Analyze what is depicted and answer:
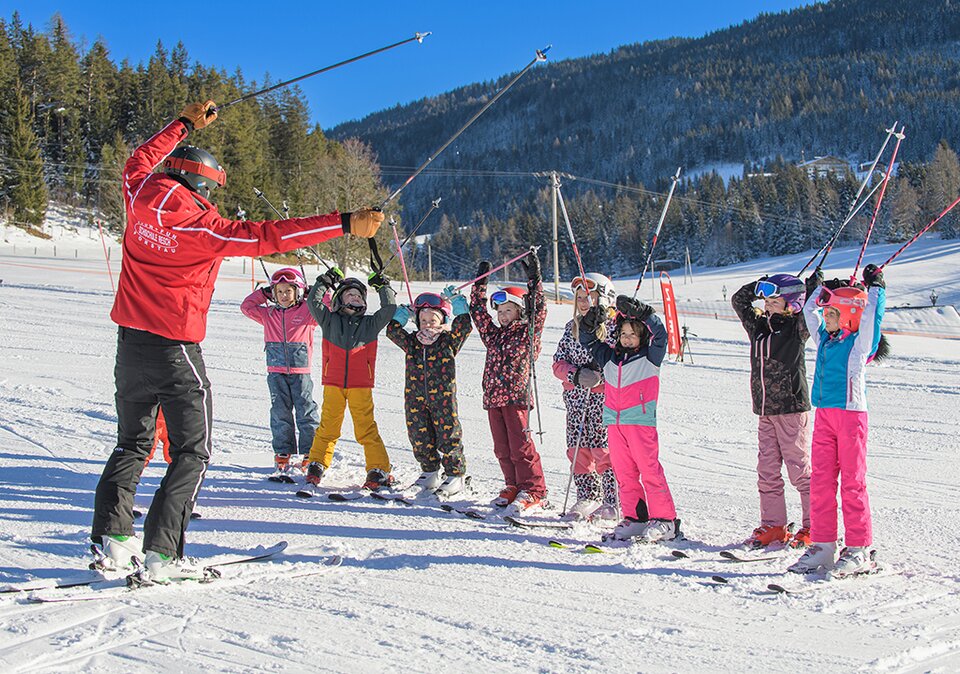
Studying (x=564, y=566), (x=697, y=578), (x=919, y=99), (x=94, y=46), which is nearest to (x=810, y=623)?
(x=697, y=578)

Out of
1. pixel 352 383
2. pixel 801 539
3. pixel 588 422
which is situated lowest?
pixel 801 539

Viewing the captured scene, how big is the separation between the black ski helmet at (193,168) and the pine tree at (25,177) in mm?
51117

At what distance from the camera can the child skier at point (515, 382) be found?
506 centimetres

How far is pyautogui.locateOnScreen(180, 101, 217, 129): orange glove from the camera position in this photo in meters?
3.84

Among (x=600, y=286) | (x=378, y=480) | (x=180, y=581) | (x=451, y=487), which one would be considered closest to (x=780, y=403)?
(x=600, y=286)

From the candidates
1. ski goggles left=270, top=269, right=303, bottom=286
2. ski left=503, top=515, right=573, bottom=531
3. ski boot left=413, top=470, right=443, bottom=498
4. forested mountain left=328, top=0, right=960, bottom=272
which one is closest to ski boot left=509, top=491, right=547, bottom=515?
ski left=503, top=515, right=573, bottom=531

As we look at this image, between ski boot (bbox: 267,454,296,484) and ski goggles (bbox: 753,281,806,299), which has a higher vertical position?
ski goggles (bbox: 753,281,806,299)

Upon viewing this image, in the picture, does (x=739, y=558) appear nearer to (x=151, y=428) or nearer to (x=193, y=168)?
(x=151, y=428)

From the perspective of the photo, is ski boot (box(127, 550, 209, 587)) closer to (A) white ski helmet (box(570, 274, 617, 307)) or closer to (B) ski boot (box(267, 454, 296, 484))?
(B) ski boot (box(267, 454, 296, 484))

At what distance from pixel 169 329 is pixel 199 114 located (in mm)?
1259

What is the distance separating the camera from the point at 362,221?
123 inches

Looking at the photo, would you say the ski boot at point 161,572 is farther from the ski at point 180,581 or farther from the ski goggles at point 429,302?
the ski goggles at point 429,302

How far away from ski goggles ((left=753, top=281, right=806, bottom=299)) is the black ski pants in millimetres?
3080

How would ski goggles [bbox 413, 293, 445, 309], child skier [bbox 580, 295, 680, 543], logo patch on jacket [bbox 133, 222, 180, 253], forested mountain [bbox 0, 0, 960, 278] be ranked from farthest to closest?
forested mountain [bbox 0, 0, 960, 278] < ski goggles [bbox 413, 293, 445, 309] < child skier [bbox 580, 295, 680, 543] < logo patch on jacket [bbox 133, 222, 180, 253]
